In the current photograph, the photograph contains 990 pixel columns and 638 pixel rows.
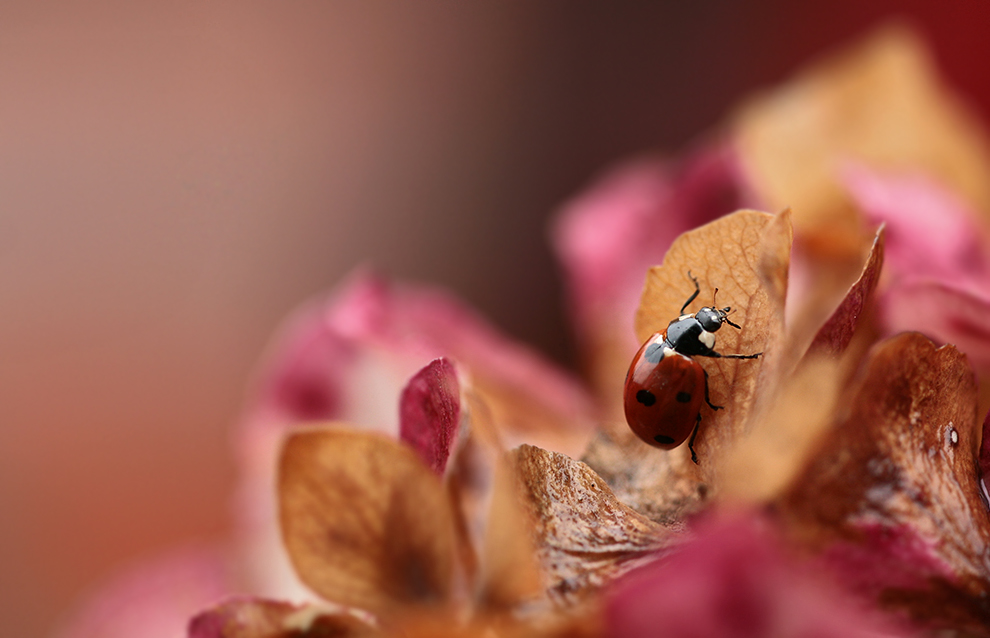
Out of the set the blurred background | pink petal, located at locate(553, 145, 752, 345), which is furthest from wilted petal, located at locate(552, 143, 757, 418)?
the blurred background

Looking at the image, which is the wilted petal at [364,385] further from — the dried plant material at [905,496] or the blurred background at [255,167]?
the blurred background at [255,167]

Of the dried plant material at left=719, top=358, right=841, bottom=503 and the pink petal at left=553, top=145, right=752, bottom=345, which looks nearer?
the dried plant material at left=719, top=358, right=841, bottom=503

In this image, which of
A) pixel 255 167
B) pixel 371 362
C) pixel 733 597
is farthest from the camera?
pixel 255 167

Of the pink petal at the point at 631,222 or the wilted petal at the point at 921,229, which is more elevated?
the pink petal at the point at 631,222

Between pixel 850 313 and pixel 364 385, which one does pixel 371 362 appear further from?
pixel 850 313

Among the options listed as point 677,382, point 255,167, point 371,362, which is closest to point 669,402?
point 677,382

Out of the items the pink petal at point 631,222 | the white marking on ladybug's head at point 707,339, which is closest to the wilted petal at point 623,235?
the pink petal at point 631,222

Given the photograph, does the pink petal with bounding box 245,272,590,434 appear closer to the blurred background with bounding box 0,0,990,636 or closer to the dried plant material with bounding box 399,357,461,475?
the dried plant material with bounding box 399,357,461,475
